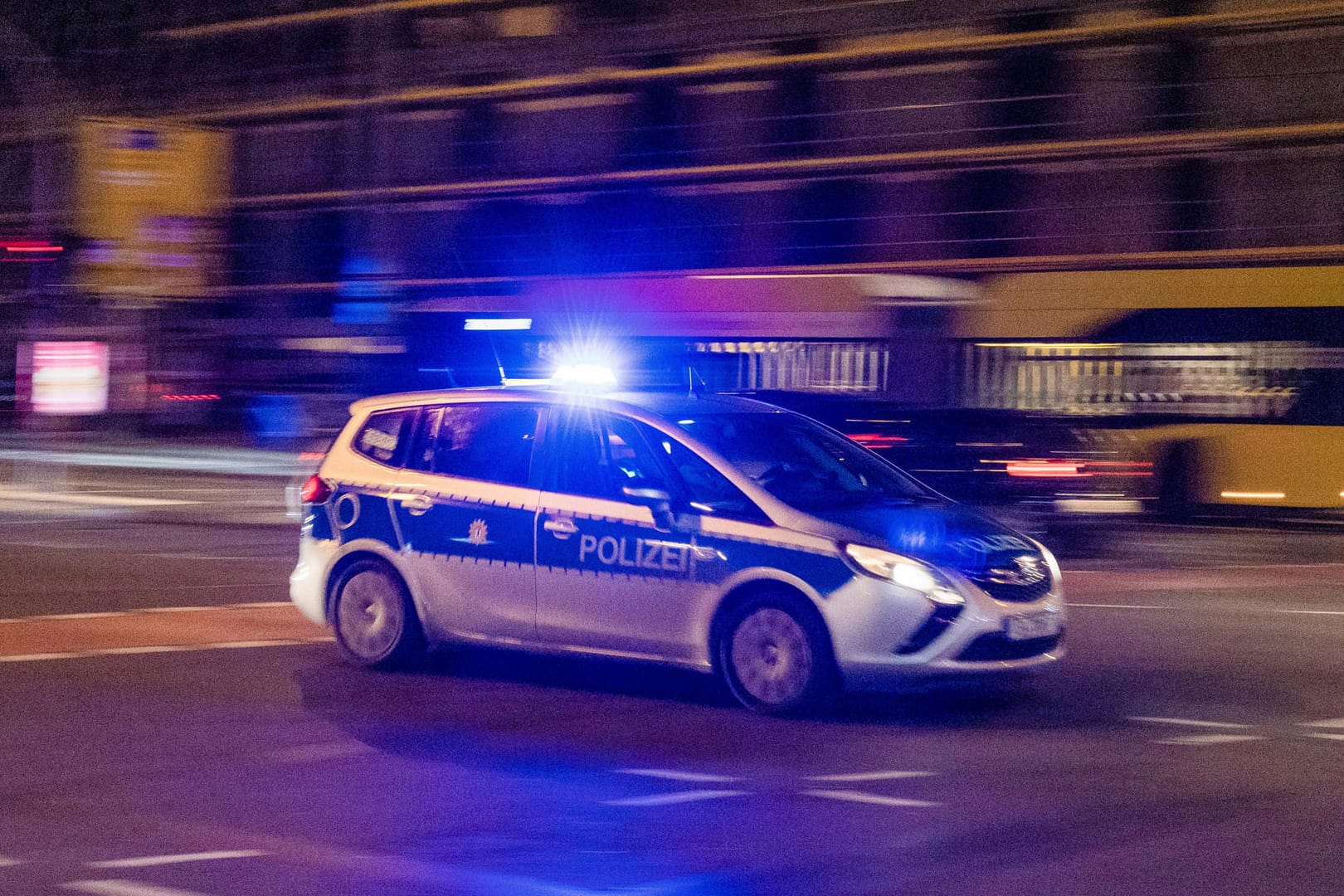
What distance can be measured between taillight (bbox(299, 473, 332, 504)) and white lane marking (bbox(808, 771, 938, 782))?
12.6 feet

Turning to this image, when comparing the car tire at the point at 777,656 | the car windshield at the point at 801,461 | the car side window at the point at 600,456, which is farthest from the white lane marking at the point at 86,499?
the car tire at the point at 777,656

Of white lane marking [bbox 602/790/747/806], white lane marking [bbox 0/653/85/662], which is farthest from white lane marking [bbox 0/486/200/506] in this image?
white lane marking [bbox 602/790/747/806]

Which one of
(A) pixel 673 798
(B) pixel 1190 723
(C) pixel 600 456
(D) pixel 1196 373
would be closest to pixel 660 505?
(C) pixel 600 456

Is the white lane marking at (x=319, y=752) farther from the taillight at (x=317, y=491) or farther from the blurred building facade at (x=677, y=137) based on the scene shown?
the blurred building facade at (x=677, y=137)

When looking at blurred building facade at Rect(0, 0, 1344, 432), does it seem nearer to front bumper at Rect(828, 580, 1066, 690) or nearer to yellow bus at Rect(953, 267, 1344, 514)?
yellow bus at Rect(953, 267, 1344, 514)

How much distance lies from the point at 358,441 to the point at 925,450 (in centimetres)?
884

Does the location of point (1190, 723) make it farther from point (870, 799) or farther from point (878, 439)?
point (878, 439)

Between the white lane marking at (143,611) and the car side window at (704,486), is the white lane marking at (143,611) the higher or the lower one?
the lower one

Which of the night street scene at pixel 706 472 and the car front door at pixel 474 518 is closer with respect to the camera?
the night street scene at pixel 706 472

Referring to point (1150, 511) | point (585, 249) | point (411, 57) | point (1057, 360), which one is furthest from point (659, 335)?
point (411, 57)

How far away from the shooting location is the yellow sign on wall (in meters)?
31.3

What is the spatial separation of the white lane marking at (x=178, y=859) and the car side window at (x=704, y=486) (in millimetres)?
3175

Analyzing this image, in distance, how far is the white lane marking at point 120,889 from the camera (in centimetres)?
541

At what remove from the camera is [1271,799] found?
6.80 meters
